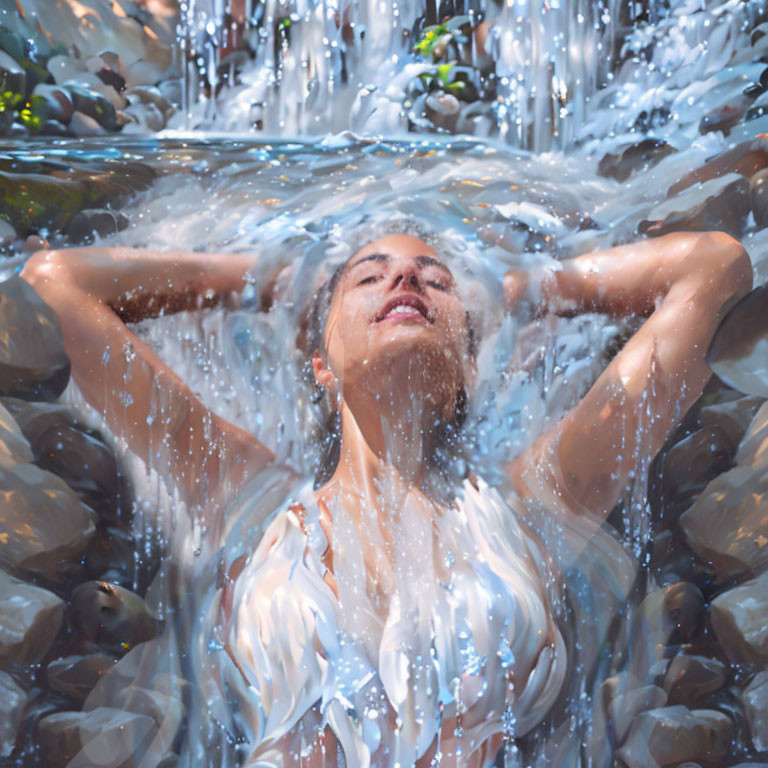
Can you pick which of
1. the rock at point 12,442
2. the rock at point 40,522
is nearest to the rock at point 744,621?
the rock at point 40,522

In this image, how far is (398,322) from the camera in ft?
3.93

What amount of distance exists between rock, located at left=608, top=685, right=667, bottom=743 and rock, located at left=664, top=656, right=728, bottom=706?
0.05ft

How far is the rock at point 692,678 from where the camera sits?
1.16m

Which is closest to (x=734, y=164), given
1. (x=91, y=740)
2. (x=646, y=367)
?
(x=646, y=367)

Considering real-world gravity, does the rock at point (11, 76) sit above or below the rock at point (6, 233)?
above

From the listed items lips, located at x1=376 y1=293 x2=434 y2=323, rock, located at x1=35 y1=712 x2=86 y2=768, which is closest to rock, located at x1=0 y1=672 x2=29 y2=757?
rock, located at x1=35 y1=712 x2=86 y2=768

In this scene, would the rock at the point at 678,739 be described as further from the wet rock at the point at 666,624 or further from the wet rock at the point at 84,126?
the wet rock at the point at 84,126

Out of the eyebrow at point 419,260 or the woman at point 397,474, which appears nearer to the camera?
the woman at point 397,474

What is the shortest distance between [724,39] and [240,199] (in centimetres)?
74

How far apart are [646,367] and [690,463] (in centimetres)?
15

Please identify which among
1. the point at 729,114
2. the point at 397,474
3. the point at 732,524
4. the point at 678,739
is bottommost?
the point at 678,739

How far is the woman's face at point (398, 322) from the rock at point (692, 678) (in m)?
0.48

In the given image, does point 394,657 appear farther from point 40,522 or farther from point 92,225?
point 92,225

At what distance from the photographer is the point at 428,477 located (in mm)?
1224
